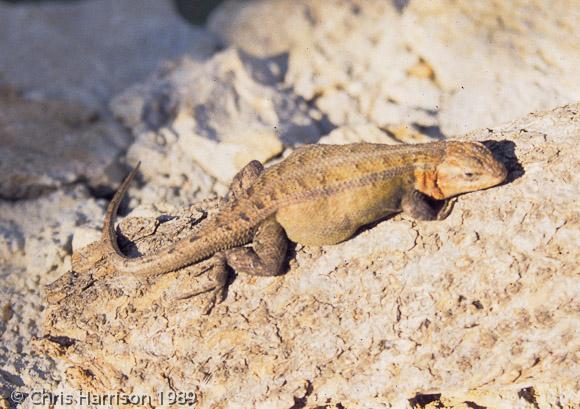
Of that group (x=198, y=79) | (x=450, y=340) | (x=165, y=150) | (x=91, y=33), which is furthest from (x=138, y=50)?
(x=450, y=340)

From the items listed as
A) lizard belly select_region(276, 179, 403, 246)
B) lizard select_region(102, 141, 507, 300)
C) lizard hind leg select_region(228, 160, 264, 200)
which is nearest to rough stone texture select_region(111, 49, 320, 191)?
A: lizard hind leg select_region(228, 160, 264, 200)

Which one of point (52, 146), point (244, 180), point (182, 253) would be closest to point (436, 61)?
point (244, 180)

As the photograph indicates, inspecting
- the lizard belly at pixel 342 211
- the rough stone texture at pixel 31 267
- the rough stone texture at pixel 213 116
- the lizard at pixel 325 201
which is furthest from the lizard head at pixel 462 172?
the rough stone texture at pixel 31 267

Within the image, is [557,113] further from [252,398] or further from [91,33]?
[91,33]

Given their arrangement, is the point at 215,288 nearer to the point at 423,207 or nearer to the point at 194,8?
the point at 423,207

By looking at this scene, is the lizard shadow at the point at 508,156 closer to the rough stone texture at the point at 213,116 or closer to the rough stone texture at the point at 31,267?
the rough stone texture at the point at 213,116

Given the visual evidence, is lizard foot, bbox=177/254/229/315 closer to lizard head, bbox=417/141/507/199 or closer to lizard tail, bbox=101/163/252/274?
lizard tail, bbox=101/163/252/274
